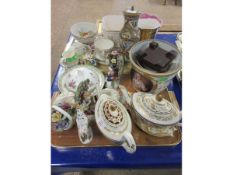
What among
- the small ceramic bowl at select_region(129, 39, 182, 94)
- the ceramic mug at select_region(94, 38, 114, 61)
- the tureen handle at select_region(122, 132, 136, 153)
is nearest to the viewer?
the tureen handle at select_region(122, 132, 136, 153)

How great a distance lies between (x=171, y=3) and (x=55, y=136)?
2.64 meters

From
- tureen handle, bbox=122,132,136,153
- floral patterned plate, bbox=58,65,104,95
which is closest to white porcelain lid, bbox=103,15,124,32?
floral patterned plate, bbox=58,65,104,95

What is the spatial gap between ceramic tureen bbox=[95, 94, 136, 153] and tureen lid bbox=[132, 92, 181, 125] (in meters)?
0.05

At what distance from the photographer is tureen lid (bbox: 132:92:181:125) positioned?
57cm

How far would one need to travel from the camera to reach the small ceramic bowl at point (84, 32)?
86 cm

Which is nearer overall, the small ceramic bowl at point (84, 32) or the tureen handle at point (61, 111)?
the tureen handle at point (61, 111)

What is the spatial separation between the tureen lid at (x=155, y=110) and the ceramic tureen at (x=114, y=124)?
0.15 ft

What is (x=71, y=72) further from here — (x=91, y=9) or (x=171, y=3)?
(x=171, y=3)

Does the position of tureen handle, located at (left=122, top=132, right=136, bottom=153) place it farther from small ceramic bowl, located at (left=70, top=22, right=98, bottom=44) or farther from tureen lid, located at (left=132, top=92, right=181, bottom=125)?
small ceramic bowl, located at (left=70, top=22, right=98, bottom=44)

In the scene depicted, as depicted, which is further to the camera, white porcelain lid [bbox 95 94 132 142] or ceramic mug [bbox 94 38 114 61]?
ceramic mug [bbox 94 38 114 61]

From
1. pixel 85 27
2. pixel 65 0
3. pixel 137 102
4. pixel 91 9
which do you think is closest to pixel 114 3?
pixel 91 9

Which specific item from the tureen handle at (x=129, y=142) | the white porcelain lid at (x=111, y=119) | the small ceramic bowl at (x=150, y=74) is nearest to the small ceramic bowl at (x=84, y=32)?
the small ceramic bowl at (x=150, y=74)

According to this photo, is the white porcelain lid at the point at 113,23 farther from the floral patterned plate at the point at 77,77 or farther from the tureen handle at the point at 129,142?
the tureen handle at the point at 129,142

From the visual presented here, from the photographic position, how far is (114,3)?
2.68 metres
